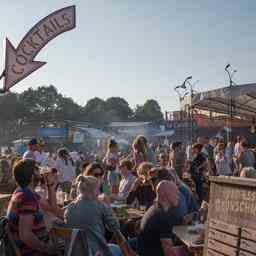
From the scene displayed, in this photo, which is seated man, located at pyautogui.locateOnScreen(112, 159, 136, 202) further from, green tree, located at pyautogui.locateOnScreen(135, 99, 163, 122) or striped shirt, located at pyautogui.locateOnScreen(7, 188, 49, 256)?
green tree, located at pyautogui.locateOnScreen(135, 99, 163, 122)

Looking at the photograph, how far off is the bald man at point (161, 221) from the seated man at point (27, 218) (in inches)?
34.9

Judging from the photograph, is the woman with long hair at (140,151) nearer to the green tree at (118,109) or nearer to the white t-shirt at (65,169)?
the white t-shirt at (65,169)

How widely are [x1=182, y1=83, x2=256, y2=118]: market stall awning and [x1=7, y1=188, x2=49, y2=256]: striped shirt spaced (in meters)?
7.52

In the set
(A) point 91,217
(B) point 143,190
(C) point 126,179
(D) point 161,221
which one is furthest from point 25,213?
(C) point 126,179

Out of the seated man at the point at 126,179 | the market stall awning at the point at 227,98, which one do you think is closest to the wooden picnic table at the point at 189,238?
the seated man at the point at 126,179

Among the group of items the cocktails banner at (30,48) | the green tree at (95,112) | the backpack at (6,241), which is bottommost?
the backpack at (6,241)

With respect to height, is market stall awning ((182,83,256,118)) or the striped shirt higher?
market stall awning ((182,83,256,118))

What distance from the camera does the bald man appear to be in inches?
185

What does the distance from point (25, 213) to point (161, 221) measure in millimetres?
1323

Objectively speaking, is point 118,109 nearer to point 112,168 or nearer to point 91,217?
point 112,168

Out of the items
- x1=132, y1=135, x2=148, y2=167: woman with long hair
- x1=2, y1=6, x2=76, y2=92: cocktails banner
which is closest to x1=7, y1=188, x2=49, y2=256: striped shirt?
x1=2, y1=6, x2=76, y2=92: cocktails banner

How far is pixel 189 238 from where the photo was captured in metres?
5.04

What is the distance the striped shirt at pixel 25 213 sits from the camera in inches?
164

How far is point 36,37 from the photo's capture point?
9047mm
